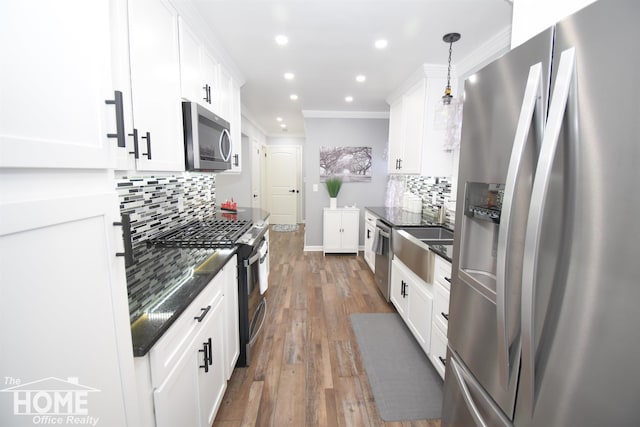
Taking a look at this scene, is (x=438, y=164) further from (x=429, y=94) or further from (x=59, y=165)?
(x=59, y=165)

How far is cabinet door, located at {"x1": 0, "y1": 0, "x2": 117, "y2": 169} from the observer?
1.42ft

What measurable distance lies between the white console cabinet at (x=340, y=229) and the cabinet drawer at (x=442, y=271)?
280cm

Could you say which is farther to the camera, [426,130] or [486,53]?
[426,130]

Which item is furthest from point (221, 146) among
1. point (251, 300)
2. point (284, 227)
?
point (284, 227)

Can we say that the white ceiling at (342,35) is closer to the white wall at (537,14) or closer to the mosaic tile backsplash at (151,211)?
the white wall at (537,14)

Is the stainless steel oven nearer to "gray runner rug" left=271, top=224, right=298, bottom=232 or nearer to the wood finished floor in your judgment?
the wood finished floor

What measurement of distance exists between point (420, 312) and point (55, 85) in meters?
2.34

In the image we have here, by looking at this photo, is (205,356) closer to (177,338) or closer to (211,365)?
(211,365)

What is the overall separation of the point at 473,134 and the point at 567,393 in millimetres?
831

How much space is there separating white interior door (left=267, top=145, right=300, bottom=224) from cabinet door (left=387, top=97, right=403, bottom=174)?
3877 mm

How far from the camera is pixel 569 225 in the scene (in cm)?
64

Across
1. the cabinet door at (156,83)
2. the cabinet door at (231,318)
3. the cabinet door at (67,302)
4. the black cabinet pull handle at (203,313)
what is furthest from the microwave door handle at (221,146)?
the cabinet door at (67,302)

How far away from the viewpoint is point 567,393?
2.12 ft

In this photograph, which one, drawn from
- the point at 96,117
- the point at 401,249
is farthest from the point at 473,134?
the point at 401,249
